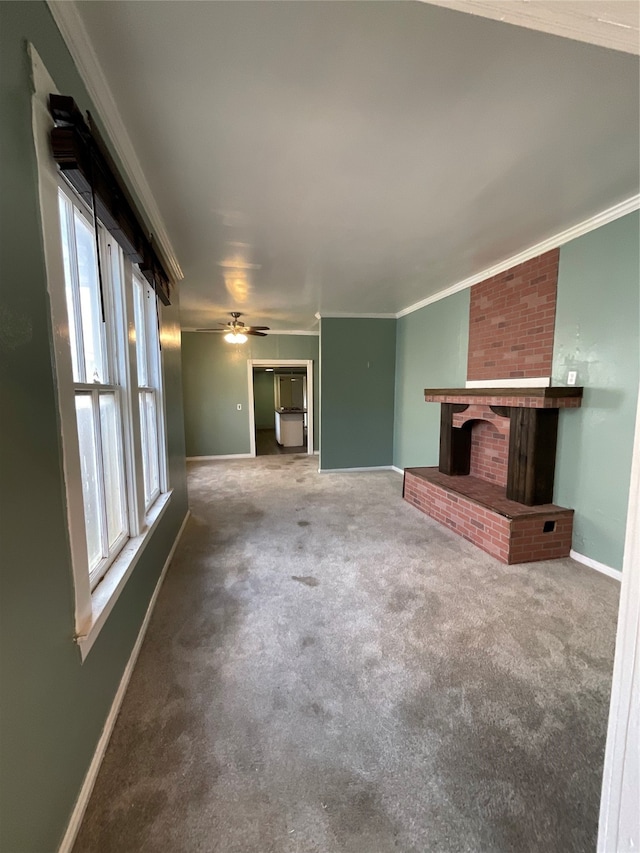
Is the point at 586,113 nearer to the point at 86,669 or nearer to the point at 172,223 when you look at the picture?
the point at 172,223

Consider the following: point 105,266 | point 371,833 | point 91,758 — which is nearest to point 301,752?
point 371,833

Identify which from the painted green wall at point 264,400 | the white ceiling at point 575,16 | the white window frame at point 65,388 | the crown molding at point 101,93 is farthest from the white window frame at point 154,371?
the painted green wall at point 264,400

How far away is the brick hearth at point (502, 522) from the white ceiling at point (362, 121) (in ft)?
7.22

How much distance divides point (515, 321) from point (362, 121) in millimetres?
2408

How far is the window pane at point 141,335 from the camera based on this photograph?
2.29m

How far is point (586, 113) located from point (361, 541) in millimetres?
3010

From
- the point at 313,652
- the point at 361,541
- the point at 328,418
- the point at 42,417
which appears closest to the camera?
the point at 42,417

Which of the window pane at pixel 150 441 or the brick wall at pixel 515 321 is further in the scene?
the brick wall at pixel 515 321

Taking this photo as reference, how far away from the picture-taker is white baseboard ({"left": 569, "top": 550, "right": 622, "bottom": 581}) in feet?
8.09

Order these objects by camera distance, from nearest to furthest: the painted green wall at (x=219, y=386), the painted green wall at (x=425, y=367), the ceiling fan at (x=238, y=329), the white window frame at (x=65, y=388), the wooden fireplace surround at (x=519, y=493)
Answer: the white window frame at (x=65, y=388) → the wooden fireplace surround at (x=519, y=493) → the painted green wall at (x=425, y=367) → the ceiling fan at (x=238, y=329) → the painted green wall at (x=219, y=386)

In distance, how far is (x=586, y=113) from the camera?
1.48 meters

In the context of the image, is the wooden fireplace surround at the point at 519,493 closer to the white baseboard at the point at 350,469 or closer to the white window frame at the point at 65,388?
the white baseboard at the point at 350,469

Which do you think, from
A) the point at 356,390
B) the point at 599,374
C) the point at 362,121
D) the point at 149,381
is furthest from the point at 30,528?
the point at 356,390

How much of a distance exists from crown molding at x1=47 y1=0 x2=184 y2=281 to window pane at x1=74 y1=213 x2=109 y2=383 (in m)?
0.47
